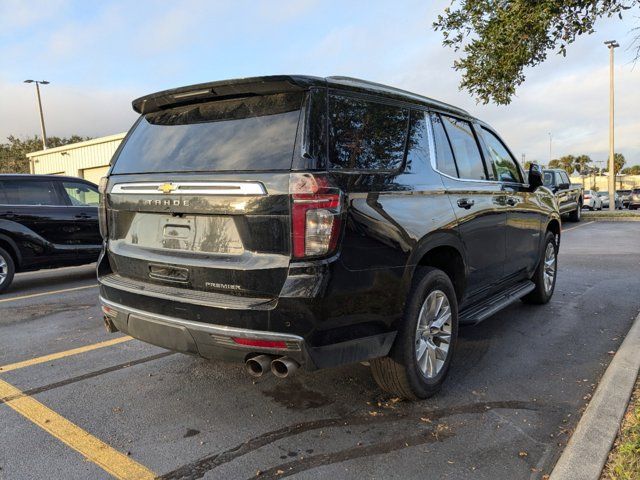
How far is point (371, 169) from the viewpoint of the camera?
302 cm

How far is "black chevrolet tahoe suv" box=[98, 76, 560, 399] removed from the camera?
8.82ft

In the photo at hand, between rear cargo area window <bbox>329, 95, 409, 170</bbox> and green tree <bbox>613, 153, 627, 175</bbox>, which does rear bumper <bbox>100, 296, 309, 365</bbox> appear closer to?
rear cargo area window <bbox>329, 95, 409, 170</bbox>

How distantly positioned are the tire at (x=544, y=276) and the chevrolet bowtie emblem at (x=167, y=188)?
168 inches

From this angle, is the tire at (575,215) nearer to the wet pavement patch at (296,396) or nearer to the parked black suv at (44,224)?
the parked black suv at (44,224)

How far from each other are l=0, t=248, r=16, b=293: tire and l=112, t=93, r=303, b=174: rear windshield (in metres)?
A: 5.02

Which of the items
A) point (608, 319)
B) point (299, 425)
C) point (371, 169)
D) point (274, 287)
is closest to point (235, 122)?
point (371, 169)

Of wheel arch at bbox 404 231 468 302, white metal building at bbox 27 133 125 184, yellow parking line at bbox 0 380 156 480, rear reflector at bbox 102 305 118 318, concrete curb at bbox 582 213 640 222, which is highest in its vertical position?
white metal building at bbox 27 133 125 184

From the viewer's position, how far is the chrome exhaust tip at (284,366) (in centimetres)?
273

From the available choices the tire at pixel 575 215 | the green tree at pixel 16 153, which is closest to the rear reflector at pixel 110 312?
the tire at pixel 575 215

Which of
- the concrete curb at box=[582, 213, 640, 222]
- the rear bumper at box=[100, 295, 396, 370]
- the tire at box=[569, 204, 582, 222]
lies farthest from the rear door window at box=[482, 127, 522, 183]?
the concrete curb at box=[582, 213, 640, 222]

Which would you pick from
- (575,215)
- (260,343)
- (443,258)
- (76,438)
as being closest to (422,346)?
(443,258)

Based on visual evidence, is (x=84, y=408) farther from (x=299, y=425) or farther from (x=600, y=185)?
(x=600, y=185)

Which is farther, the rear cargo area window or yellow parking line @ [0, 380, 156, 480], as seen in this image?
the rear cargo area window

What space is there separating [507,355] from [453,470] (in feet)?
6.36
